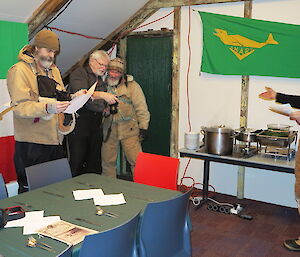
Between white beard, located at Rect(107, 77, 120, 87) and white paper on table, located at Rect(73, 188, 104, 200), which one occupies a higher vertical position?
white beard, located at Rect(107, 77, 120, 87)

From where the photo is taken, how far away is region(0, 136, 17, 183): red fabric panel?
3.71m

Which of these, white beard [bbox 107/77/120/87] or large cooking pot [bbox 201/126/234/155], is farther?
white beard [bbox 107/77/120/87]

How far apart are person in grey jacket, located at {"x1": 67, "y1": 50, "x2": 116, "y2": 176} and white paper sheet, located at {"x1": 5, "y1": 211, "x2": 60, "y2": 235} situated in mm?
1881

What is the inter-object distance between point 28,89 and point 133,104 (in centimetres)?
171

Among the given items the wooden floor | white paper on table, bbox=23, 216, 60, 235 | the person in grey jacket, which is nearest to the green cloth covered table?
white paper on table, bbox=23, 216, 60, 235

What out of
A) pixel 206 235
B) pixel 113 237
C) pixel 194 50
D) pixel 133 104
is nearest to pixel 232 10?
pixel 194 50

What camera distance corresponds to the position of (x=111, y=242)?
150 cm

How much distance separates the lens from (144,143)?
16.5ft

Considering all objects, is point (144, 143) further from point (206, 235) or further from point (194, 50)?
point (206, 235)

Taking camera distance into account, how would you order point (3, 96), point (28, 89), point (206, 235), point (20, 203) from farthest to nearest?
point (3, 96)
point (206, 235)
point (28, 89)
point (20, 203)

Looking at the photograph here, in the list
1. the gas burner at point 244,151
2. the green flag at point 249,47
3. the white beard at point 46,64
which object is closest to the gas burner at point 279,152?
the gas burner at point 244,151

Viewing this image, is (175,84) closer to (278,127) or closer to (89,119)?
(89,119)

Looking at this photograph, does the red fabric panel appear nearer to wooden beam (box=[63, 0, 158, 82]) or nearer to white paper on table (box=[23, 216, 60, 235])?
wooden beam (box=[63, 0, 158, 82])

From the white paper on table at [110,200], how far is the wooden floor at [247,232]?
109cm
